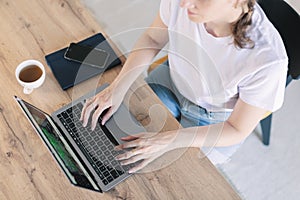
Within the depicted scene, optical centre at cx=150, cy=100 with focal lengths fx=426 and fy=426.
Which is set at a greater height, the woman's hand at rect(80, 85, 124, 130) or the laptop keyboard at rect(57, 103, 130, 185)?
the woman's hand at rect(80, 85, 124, 130)

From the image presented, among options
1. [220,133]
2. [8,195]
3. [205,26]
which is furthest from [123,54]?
[8,195]

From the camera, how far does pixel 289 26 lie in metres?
1.27

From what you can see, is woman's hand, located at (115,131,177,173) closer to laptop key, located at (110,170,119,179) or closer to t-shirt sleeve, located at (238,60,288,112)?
laptop key, located at (110,170,119,179)

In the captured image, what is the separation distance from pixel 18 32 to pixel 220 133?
0.69 metres

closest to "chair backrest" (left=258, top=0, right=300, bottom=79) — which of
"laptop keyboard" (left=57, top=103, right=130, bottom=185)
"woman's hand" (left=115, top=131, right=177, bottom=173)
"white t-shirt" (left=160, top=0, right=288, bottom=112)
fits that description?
"white t-shirt" (left=160, top=0, right=288, bottom=112)

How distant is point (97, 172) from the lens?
1.08m

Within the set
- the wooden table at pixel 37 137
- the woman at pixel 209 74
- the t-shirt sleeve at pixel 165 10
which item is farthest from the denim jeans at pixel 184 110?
the t-shirt sleeve at pixel 165 10

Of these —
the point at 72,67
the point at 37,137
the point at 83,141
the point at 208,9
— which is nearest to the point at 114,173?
the point at 83,141

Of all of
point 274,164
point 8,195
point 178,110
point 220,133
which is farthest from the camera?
point 274,164

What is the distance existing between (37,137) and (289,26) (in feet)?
2.61

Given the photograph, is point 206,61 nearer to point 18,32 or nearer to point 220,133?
point 220,133

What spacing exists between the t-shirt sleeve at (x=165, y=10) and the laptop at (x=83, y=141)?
11.3 inches

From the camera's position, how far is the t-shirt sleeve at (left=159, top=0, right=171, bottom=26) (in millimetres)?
1205

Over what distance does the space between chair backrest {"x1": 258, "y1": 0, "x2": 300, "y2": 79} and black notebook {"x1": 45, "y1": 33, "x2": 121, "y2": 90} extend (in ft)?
1.62
